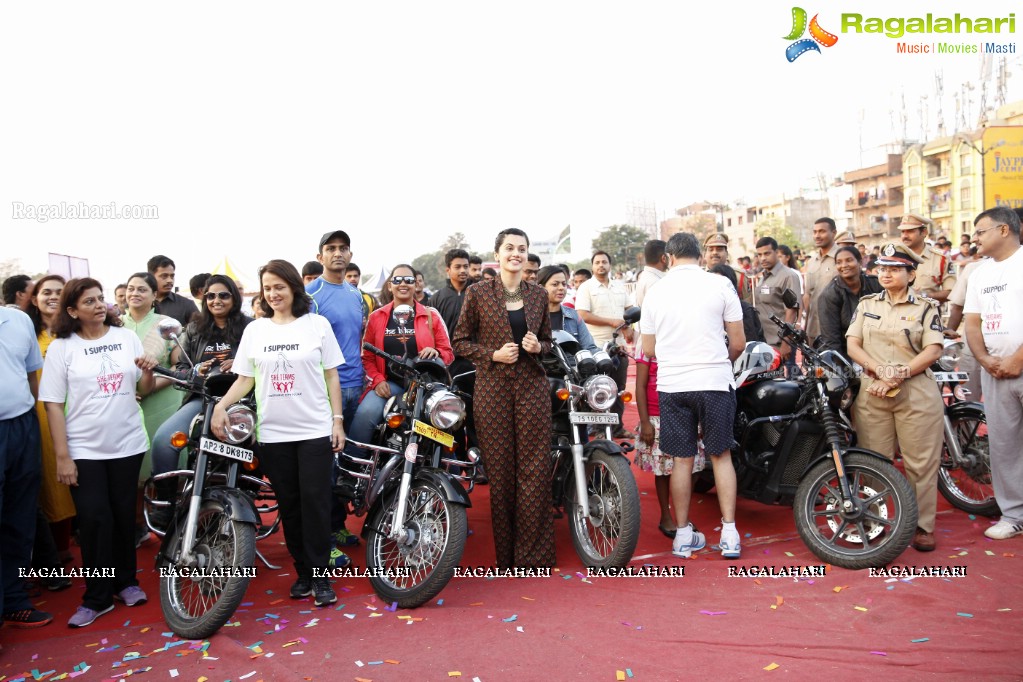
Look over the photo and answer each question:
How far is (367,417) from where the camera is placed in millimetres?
5348

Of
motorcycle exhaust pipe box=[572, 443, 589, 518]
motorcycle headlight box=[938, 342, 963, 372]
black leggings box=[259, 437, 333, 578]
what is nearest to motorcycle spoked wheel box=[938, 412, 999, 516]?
motorcycle headlight box=[938, 342, 963, 372]

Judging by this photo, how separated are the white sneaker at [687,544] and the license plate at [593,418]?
852mm

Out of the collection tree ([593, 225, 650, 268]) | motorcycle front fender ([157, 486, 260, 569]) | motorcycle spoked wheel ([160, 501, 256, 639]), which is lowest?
motorcycle spoked wheel ([160, 501, 256, 639])

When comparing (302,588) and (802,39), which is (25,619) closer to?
(302,588)

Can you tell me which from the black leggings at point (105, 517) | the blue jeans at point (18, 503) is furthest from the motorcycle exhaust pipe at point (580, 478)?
the blue jeans at point (18, 503)

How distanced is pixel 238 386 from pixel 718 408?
284 cm

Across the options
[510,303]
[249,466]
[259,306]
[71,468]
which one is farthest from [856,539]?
[71,468]

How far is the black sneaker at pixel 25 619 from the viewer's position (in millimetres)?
4415

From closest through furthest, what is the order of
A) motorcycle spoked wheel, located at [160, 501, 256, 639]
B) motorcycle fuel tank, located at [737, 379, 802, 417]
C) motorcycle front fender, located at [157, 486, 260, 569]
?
motorcycle spoked wheel, located at [160, 501, 256, 639] → motorcycle front fender, located at [157, 486, 260, 569] → motorcycle fuel tank, located at [737, 379, 802, 417]

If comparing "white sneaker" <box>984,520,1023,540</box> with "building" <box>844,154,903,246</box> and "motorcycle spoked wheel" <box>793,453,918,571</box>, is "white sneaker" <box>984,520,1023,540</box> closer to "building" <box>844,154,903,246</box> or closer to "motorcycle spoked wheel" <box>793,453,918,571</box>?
"motorcycle spoked wheel" <box>793,453,918,571</box>

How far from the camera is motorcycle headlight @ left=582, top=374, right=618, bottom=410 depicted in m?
4.86

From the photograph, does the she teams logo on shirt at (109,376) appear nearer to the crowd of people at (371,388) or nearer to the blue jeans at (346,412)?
the crowd of people at (371,388)

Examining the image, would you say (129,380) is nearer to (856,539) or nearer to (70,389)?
Answer: (70,389)

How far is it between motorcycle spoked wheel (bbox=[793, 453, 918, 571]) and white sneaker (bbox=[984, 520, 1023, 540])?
32.0 inches
